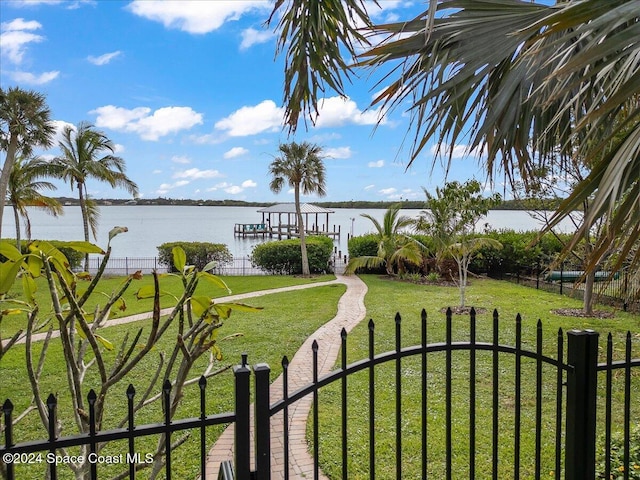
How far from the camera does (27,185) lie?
24062mm

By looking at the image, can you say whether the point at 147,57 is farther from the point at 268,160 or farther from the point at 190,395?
the point at 268,160

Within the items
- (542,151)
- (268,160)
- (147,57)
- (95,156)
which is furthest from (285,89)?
(95,156)

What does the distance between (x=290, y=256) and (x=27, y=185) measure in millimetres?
14039

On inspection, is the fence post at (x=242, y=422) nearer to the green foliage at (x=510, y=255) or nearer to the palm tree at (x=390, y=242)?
the palm tree at (x=390, y=242)

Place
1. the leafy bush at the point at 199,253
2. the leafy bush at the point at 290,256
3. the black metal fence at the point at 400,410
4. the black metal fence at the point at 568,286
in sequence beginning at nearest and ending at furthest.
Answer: the black metal fence at the point at 400,410 → the black metal fence at the point at 568,286 → the leafy bush at the point at 290,256 → the leafy bush at the point at 199,253

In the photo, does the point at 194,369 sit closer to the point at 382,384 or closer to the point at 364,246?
the point at 382,384

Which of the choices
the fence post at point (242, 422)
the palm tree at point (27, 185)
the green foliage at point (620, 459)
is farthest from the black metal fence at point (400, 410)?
the palm tree at point (27, 185)

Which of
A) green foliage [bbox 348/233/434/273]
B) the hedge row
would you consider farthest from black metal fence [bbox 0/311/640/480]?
green foliage [bbox 348/233/434/273]

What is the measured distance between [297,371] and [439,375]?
2.10 metres

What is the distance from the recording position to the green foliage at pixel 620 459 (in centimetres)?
349

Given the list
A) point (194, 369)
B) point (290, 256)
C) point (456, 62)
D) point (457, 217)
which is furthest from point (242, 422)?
point (290, 256)

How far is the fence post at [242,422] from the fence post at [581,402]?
1.61m

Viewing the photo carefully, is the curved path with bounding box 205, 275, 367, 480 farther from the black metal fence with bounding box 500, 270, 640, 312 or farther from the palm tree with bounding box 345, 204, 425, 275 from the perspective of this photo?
the palm tree with bounding box 345, 204, 425, 275

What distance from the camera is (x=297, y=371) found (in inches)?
285
